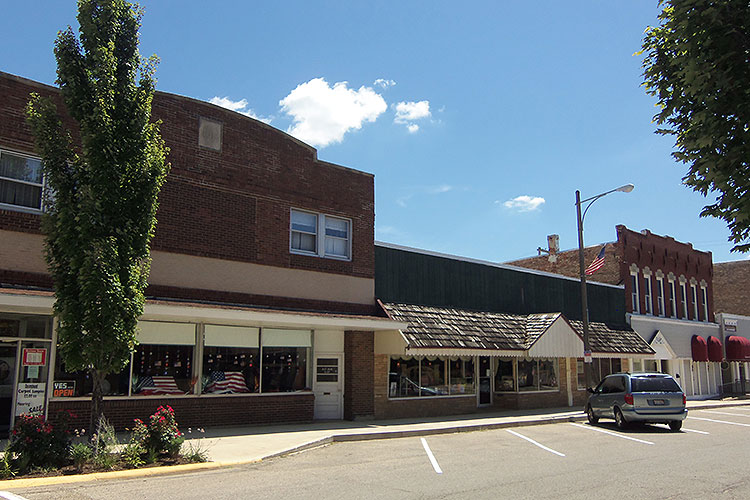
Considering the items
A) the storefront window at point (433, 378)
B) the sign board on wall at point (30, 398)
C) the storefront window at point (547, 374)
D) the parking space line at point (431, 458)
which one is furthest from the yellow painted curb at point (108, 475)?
the storefront window at point (547, 374)

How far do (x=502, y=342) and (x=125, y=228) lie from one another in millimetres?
14077

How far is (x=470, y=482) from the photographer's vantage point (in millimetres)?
9898

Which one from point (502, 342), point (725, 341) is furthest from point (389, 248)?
point (725, 341)

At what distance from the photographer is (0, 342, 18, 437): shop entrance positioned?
44.3ft

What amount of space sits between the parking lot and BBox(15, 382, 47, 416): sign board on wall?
5.07m

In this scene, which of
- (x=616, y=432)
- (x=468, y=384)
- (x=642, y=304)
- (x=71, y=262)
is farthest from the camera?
(x=642, y=304)

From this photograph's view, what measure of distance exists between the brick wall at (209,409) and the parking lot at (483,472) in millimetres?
3552

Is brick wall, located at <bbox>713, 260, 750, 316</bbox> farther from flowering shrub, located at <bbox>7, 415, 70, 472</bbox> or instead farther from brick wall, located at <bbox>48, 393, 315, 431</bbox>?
flowering shrub, located at <bbox>7, 415, 70, 472</bbox>

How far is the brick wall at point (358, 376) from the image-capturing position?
61.8ft

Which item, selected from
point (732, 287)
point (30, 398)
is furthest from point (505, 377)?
point (732, 287)

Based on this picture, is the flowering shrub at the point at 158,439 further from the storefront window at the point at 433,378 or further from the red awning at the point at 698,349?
the red awning at the point at 698,349

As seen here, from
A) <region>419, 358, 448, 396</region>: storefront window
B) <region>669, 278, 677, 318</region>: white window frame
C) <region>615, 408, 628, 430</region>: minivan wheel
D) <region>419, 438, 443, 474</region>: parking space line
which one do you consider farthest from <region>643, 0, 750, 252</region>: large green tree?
<region>669, 278, 677, 318</region>: white window frame

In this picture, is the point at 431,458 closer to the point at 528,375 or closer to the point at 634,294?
the point at 528,375

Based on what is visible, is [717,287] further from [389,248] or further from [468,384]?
[389,248]
